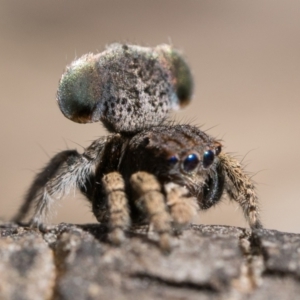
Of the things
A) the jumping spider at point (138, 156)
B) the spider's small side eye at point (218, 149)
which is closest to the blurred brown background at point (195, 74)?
the jumping spider at point (138, 156)

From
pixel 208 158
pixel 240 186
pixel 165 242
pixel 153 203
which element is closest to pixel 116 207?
pixel 153 203

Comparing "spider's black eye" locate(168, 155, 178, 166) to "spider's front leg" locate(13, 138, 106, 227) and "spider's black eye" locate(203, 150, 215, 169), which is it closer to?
"spider's black eye" locate(203, 150, 215, 169)

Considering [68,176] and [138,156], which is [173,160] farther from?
[68,176]

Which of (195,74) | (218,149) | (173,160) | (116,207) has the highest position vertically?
(195,74)

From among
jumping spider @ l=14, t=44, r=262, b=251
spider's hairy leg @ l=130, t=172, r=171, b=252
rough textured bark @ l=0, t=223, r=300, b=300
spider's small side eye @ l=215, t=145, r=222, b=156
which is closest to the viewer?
rough textured bark @ l=0, t=223, r=300, b=300

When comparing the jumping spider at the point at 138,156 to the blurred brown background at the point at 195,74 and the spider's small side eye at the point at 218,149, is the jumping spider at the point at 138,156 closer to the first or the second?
the spider's small side eye at the point at 218,149

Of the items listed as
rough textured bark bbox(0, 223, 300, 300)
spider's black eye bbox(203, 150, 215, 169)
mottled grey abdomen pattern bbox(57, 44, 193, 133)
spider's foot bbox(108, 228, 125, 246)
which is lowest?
rough textured bark bbox(0, 223, 300, 300)

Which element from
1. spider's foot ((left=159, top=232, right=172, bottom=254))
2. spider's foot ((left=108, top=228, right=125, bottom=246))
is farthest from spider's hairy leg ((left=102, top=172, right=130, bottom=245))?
spider's foot ((left=159, top=232, right=172, bottom=254))
